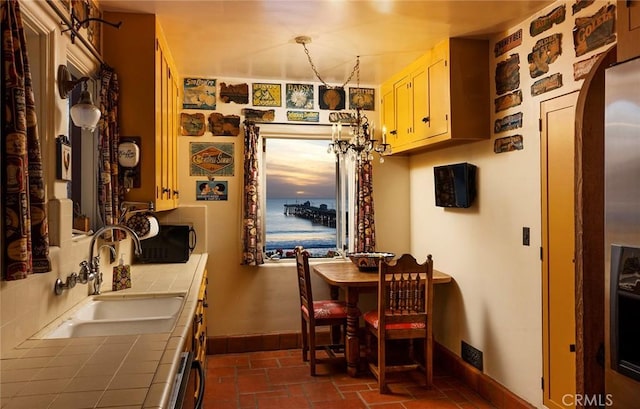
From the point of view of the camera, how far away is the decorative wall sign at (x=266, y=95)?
4.33 metres

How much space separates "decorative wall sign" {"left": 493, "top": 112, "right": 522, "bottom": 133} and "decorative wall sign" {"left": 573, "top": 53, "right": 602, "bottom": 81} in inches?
19.1

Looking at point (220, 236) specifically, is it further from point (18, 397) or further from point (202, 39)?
point (18, 397)

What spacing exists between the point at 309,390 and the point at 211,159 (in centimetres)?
218

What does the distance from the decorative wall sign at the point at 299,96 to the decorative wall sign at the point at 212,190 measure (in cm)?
100

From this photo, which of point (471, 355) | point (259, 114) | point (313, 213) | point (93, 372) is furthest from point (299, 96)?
point (93, 372)

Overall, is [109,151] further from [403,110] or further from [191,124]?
[403,110]

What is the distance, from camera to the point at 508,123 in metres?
3.02

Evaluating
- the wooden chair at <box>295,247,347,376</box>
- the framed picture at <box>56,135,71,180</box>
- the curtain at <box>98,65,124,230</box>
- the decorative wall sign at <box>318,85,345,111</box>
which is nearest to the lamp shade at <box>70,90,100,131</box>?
the framed picture at <box>56,135,71,180</box>

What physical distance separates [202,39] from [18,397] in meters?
2.59

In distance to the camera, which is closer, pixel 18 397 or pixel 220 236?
pixel 18 397

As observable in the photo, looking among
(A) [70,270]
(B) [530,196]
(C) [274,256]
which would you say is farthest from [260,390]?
(B) [530,196]

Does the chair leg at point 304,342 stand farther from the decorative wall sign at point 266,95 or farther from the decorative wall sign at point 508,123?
the decorative wall sign at point 508,123

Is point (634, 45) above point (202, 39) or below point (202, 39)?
below

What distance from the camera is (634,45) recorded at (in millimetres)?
1598
